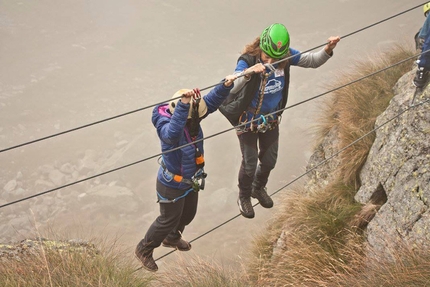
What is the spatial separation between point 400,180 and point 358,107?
2.17 metres

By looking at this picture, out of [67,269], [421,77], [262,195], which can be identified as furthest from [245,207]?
[421,77]

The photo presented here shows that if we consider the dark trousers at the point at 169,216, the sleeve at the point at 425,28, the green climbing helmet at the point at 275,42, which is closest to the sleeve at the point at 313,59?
the green climbing helmet at the point at 275,42

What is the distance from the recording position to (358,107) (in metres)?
6.60

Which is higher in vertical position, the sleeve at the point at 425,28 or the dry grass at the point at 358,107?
the sleeve at the point at 425,28

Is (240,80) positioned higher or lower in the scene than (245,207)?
higher

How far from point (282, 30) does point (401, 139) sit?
1825mm

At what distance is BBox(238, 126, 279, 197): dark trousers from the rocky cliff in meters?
1.14

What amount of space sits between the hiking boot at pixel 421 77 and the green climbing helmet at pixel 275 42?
62.2 inches

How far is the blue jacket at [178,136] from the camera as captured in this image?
3713mm

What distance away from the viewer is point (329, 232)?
4953 mm

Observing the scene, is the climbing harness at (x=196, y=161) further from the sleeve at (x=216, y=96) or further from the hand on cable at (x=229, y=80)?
the hand on cable at (x=229, y=80)

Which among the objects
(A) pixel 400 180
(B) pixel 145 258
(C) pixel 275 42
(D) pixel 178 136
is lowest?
(A) pixel 400 180

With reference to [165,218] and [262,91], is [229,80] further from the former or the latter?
[165,218]

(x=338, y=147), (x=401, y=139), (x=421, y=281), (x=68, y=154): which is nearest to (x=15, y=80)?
(x=68, y=154)
